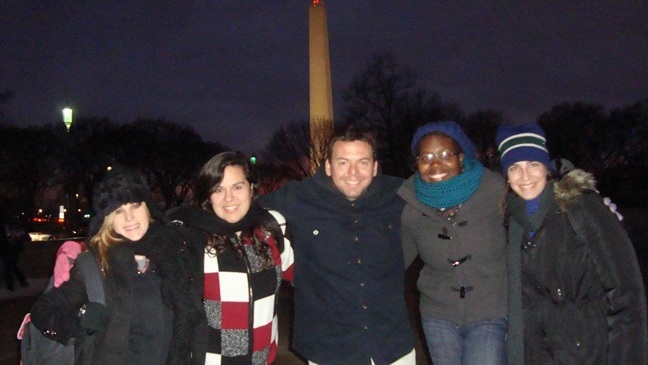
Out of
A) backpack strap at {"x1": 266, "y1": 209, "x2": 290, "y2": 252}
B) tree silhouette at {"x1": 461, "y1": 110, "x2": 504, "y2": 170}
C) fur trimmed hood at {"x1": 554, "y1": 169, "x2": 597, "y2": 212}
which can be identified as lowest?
backpack strap at {"x1": 266, "y1": 209, "x2": 290, "y2": 252}

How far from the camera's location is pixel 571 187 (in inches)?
140

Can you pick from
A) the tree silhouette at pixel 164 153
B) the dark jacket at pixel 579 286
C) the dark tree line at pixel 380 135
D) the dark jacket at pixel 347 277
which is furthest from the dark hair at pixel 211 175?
the tree silhouette at pixel 164 153

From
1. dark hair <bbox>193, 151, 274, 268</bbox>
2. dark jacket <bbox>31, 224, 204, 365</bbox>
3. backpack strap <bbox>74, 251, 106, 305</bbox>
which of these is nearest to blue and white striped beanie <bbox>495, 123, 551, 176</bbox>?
dark hair <bbox>193, 151, 274, 268</bbox>

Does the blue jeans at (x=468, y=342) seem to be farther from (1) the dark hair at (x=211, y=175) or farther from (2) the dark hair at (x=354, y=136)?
(1) the dark hair at (x=211, y=175)

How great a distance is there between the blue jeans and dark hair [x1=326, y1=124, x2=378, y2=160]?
1266 millimetres

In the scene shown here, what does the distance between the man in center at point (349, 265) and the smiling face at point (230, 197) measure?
0.51 metres

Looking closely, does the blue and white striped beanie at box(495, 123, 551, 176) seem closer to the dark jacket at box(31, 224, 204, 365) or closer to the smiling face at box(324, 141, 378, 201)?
the smiling face at box(324, 141, 378, 201)

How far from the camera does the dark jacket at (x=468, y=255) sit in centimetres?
396

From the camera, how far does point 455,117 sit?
39.4 meters

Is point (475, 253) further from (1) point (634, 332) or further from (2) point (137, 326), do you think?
(2) point (137, 326)


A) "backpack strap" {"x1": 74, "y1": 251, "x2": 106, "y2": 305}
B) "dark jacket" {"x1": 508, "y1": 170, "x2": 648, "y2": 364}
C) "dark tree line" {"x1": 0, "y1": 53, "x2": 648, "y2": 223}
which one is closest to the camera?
"dark jacket" {"x1": 508, "y1": 170, "x2": 648, "y2": 364}

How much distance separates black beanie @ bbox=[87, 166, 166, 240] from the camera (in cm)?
371

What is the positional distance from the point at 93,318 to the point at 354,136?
1940 mm

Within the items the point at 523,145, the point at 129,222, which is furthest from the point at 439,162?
the point at 129,222
